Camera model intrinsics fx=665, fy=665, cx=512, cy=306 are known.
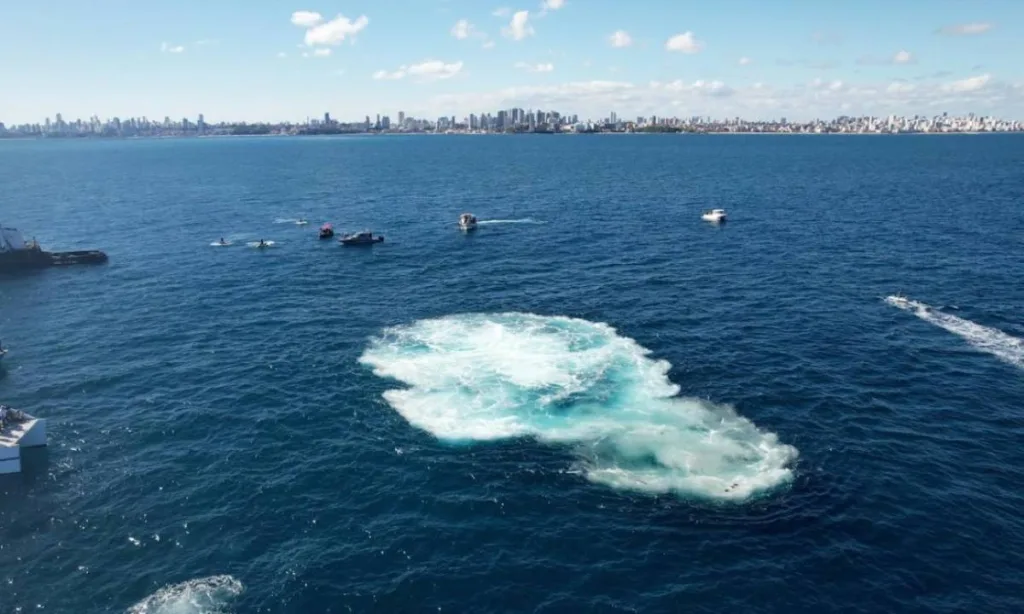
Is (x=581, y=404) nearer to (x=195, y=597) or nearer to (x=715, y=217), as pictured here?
(x=195, y=597)

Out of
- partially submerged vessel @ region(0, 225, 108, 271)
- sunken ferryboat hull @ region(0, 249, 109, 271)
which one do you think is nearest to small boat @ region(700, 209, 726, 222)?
sunken ferryboat hull @ region(0, 249, 109, 271)

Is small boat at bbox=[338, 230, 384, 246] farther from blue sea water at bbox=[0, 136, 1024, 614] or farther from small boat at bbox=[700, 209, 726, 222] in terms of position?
small boat at bbox=[700, 209, 726, 222]

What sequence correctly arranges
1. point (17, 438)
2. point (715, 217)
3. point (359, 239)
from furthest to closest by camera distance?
point (715, 217) → point (359, 239) → point (17, 438)

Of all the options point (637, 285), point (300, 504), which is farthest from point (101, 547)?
point (637, 285)

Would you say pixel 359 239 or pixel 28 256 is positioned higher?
pixel 359 239

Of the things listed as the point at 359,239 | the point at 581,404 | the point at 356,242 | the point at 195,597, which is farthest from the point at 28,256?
the point at 581,404

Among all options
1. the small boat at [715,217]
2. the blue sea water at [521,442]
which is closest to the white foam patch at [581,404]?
the blue sea water at [521,442]
